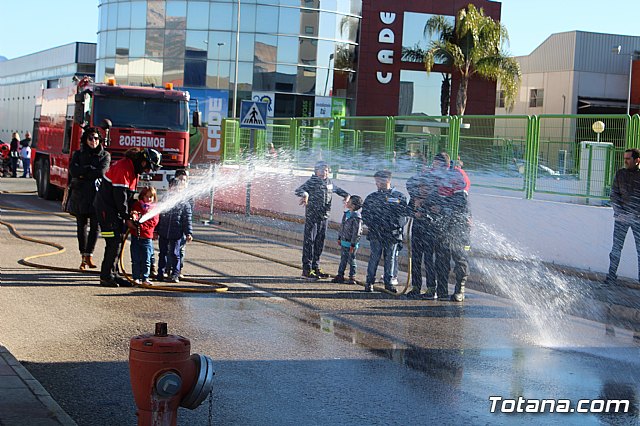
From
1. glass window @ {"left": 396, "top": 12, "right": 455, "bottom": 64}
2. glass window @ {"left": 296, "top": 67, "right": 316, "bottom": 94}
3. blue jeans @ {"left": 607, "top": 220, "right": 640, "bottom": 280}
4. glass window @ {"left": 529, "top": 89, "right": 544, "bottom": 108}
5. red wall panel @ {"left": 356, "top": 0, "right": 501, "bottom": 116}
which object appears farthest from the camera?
glass window @ {"left": 529, "top": 89, "right": 544, "bottom": 108}

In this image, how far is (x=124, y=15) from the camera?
2212 inches

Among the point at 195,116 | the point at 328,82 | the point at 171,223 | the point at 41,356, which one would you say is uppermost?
the point at 328,82

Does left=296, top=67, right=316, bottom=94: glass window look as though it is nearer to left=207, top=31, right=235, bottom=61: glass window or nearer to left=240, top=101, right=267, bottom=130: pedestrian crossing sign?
left=207, top=31, right=235, bottom=61: glass window

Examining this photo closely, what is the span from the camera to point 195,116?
2203cm

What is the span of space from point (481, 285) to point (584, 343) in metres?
4.32

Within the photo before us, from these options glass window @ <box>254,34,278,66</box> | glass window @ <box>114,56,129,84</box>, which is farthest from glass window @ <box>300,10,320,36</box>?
glass window @ <box>114,56,129,84</box>

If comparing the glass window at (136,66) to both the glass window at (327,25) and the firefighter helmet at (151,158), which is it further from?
the firefighter helmet at (151,158)

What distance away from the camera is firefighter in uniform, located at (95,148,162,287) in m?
11.6

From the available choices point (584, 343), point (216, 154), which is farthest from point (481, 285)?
point (216, 154)

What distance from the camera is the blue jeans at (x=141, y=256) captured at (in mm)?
11898

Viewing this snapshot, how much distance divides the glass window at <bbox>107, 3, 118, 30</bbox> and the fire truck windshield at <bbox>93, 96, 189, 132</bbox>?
3705 centimetres

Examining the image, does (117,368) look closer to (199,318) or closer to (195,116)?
(199,318)

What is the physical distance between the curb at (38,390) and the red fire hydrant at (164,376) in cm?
Answer: 93

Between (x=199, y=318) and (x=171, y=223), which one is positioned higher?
(x=171, y=223)
